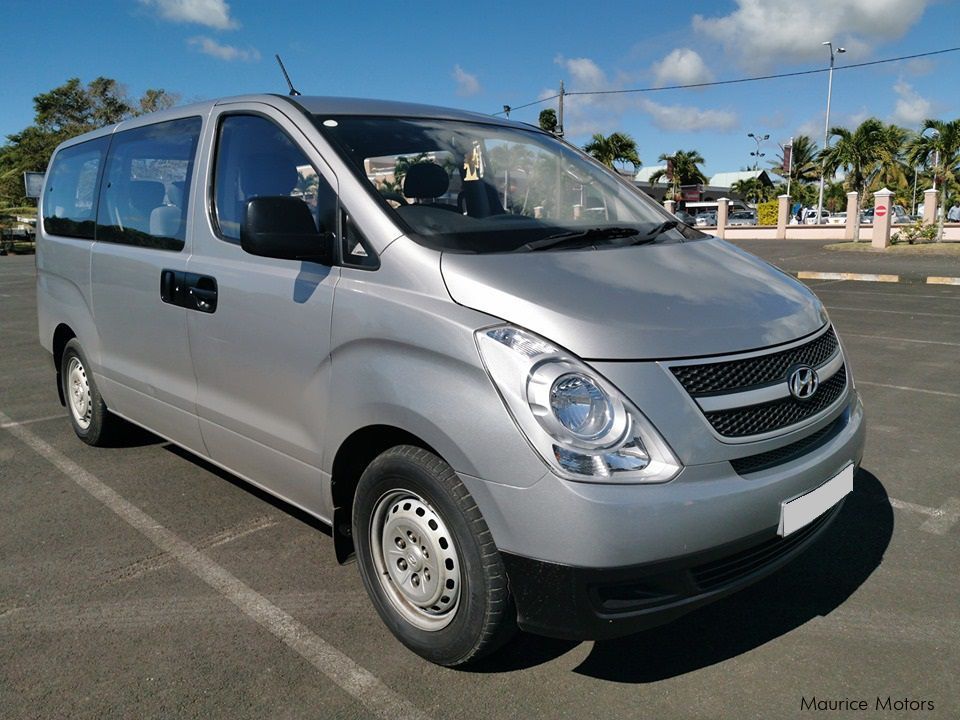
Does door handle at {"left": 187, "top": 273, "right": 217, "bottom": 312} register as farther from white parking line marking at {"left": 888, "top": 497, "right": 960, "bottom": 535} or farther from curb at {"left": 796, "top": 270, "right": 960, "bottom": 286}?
curb at {"left": 796, "top": 270, "right": 960, "bottom": 286}

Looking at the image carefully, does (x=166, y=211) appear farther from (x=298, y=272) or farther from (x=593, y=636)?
(x=593, y=636)

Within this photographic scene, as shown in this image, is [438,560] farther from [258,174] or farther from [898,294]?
[898,294]

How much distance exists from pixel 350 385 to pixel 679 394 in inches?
43.7

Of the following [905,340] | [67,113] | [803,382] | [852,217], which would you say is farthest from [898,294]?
[67,113]

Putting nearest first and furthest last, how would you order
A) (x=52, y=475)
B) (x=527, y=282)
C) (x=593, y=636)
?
(x=593, y=636) < (x=527, y=282) < (x=52, y=475)

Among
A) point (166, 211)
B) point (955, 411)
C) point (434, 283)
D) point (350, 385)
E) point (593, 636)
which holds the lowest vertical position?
point (955, 411)

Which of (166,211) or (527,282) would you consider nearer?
(527,282)

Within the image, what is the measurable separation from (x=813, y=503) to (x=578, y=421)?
3.04ft

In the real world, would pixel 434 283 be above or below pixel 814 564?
above

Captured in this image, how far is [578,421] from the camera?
2.17 metres

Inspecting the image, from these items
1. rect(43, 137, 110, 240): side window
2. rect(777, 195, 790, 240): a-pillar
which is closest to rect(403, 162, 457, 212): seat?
rect(43, 137, 110, 240): side window

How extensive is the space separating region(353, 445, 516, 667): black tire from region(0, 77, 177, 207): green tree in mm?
58978

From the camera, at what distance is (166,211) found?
377 cm

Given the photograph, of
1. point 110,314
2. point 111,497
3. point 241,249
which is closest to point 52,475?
point 111,497
